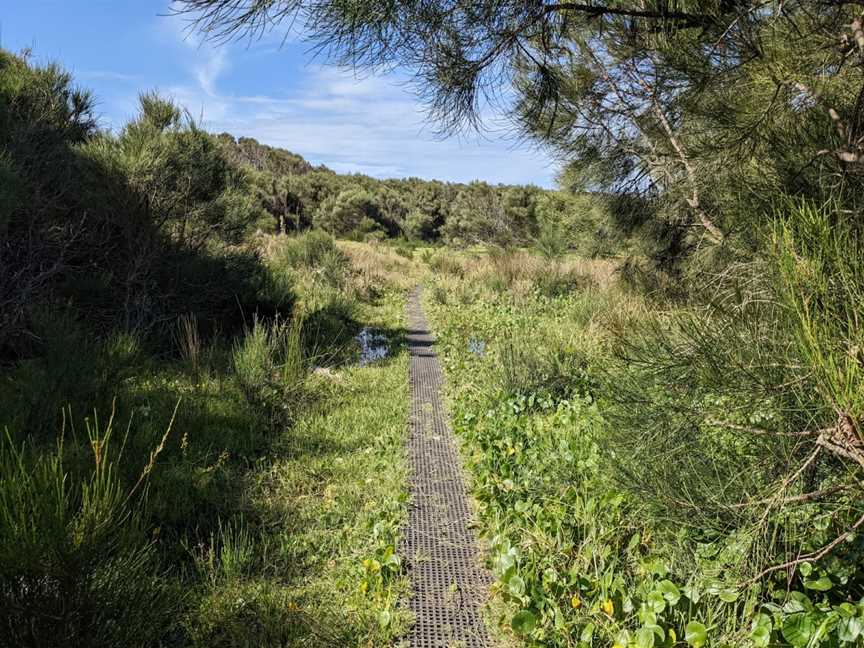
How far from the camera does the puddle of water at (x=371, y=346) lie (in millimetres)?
7069

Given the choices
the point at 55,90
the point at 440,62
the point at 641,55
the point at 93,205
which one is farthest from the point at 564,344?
the point at 55,90

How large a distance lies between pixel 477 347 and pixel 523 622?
220 inches

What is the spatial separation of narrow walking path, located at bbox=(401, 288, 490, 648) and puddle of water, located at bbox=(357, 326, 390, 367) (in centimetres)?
206

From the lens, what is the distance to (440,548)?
9.96 ft

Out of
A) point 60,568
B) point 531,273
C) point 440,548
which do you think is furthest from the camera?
point 531,273

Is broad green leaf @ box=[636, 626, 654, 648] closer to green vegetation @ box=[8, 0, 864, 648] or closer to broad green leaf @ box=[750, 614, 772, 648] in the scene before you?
green vegetation @ box=[8, 0, 864, 648]

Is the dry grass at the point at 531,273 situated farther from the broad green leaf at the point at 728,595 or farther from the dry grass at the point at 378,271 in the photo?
the broad green leaf at the point at 728,595

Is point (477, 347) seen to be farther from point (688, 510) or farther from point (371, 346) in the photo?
point (688, 510)

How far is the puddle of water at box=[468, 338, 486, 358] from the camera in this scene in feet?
24.1

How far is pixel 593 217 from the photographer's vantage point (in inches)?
376

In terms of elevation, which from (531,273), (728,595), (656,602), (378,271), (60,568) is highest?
(531,273)

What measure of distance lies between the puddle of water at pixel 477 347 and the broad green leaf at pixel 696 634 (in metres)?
5.14

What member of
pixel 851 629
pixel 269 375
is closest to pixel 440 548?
pixel 851 629

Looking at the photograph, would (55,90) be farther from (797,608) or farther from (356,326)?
(797,608)
